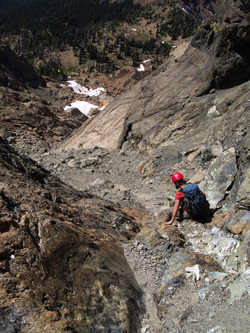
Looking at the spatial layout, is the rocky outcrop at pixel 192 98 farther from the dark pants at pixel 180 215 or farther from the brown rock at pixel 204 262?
the brown rock at pixel 204 262

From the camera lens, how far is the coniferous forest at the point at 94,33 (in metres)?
79.7

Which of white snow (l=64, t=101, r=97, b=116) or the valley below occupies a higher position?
the valley below

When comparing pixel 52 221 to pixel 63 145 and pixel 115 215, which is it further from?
pixel 63 145

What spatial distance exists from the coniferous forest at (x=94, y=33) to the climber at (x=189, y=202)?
6806 centimetres

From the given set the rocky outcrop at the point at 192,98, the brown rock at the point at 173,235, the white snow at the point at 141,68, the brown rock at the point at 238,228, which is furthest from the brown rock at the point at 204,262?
the white snow at the point at 141,68

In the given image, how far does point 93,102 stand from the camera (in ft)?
176

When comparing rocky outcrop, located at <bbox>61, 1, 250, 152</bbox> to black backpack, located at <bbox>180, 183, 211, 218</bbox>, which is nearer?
black backpack, located at <bbox>180, 183, 211, 218</bbox>

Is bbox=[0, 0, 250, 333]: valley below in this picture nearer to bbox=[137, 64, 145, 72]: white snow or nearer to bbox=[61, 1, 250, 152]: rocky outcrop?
bbox=[61, 1, 250, 152]: rocky outcrop

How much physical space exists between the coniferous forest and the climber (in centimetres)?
6806

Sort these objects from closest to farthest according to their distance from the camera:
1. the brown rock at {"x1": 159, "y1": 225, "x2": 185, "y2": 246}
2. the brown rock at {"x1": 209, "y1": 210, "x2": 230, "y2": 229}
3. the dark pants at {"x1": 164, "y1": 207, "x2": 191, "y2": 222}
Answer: the brown rock at {"x1": 209, "y1": 210, "x2": 230, "y2": 229} < the brown rock at {"x1": 159, "y1": 225, "x2": 185, "y2": 246} < the dark pants at {"x1": 164, "y1": 207, "x2": 191, "y2": 222}

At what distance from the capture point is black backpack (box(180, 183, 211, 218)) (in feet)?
20.0

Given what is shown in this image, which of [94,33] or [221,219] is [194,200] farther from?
[94,33]

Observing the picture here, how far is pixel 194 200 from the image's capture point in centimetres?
613

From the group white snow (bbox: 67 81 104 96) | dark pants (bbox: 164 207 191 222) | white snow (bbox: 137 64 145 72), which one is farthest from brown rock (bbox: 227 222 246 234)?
white snow (bbox: 137 64 145 72)
